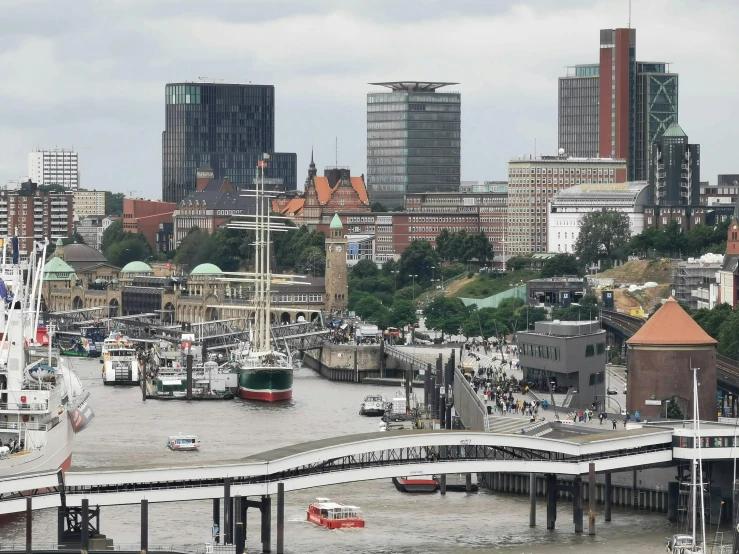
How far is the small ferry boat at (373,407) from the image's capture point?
112000mm

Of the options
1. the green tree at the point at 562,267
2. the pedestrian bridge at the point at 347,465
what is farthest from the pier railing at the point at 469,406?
the green tree at the point at 562,267

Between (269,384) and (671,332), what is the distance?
37057 mm

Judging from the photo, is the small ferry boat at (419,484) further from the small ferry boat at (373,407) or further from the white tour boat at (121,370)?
the white tour boat at (121,370)

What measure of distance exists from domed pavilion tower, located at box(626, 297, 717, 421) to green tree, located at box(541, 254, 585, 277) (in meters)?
95.6

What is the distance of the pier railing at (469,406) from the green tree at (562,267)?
75109 mm

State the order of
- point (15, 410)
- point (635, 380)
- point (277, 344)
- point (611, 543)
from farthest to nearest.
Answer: point (277, 344) → point (635, 380) → point (15, 410) → point (611, 543)

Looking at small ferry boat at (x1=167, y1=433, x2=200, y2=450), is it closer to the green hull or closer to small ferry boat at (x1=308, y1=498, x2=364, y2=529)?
small ferry boat at (x1=308, y1=498, x2=364, y2=529)

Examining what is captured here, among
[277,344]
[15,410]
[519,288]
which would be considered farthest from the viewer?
[519,288]

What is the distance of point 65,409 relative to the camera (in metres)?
83.4

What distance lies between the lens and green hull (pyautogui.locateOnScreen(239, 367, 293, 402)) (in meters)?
125

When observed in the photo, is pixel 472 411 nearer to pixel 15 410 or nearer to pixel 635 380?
pixel 635 380

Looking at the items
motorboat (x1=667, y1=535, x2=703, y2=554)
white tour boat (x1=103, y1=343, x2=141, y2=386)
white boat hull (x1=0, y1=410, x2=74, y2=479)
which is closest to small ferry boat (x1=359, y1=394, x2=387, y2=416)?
white tour boat (x1=103, y1=343, x2=141, y2=386)

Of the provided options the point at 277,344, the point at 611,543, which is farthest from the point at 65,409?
the point at 277,344

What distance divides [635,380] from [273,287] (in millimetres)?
97462
